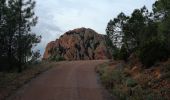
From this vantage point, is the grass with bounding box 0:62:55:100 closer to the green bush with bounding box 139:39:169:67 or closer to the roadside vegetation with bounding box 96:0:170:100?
the roadside vegetation with bounding box 96:0:170:100

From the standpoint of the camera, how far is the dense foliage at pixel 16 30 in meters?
33.6


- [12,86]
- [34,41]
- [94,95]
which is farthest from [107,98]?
[34,41]

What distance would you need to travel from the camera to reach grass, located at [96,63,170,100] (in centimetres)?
1803

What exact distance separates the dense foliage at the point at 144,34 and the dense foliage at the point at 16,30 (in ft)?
27.2

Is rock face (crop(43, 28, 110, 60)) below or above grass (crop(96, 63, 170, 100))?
above

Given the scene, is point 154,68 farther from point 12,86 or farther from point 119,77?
point 12,86

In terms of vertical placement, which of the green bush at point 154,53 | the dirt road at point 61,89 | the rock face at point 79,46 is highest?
the rock face at point 79,46

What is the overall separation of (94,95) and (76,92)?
1.27 metres

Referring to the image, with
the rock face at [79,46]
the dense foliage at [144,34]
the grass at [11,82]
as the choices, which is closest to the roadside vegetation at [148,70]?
the dense foliage at [144,34]

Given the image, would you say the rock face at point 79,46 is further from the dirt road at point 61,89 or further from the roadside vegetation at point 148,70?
the dirt road at point 61,89

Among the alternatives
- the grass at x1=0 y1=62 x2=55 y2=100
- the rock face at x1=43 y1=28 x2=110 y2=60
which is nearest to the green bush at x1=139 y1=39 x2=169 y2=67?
the grass at x1=0 y1=62 x2=55 y2=100

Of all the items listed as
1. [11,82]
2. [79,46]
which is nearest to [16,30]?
[11,82]

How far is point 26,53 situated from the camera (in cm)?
3547

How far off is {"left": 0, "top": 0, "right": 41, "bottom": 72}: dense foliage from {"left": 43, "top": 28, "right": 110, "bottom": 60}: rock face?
38.6m
